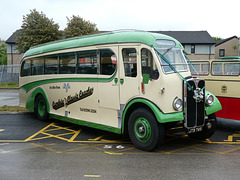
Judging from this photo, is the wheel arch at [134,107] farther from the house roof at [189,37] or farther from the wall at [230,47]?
the wall at [230,47]

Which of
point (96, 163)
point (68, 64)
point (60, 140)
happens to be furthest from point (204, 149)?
point (68, 64)

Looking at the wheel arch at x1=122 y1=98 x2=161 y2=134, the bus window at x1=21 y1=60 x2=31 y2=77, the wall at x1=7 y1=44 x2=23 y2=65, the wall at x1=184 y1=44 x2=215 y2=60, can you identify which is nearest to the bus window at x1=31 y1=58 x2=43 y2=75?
the bus window at x1=21 y1=60 x2=31 y2=77

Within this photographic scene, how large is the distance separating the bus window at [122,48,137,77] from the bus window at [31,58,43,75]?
470 cm

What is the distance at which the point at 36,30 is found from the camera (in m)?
32.2

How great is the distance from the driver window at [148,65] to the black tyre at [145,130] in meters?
0.87

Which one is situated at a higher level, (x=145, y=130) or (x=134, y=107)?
(x=134, y=107)

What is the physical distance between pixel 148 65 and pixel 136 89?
64 centimetres

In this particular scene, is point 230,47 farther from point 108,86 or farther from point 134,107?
point 134,107

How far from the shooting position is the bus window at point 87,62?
25.7 feet

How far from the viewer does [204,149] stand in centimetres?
663

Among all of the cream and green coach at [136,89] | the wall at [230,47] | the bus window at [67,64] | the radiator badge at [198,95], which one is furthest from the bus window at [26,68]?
the wall at [230,47]

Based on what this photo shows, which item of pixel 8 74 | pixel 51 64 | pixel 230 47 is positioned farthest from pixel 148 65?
pixel 230 47

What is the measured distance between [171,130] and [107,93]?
197cm

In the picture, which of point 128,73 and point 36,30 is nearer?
point 128,73
